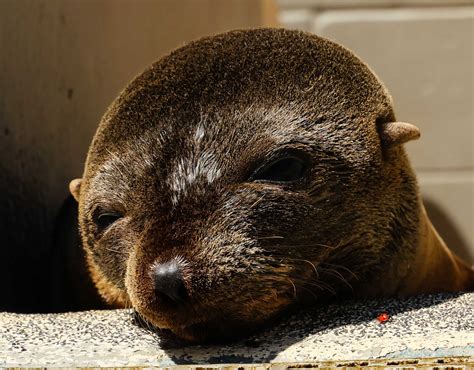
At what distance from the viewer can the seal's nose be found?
248cm

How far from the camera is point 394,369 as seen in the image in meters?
2.24

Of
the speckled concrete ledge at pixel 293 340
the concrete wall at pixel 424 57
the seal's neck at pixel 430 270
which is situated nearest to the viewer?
the speckled concrete ledge at pixel 293 340

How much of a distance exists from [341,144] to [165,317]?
37.8 inches

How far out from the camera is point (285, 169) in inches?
115

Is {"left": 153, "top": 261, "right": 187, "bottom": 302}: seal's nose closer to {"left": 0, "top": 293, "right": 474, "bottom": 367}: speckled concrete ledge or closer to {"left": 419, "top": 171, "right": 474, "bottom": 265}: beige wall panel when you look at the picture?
{"left": 0, "top": 293, "right": 474, "bottom": 367}: speckled concrete ledge

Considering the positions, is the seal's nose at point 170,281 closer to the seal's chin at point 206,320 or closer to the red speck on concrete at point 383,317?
the seal's chin at point 206,320

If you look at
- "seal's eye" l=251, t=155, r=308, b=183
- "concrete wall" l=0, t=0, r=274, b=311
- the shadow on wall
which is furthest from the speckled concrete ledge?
the shadow on wall

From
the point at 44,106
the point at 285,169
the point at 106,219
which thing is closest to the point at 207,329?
the point at 285,169

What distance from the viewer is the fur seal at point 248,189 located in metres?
2.62

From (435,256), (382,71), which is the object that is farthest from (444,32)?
(435,256)

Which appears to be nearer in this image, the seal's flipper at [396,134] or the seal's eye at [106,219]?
the seal's eye at [106,219]

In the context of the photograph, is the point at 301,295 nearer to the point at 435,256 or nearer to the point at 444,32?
the point at 435,256

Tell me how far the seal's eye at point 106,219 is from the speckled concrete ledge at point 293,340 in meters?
0.38

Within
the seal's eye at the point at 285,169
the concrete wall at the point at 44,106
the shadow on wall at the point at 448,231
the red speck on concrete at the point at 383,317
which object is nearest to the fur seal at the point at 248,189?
the seal's eye at the point at 285,169
